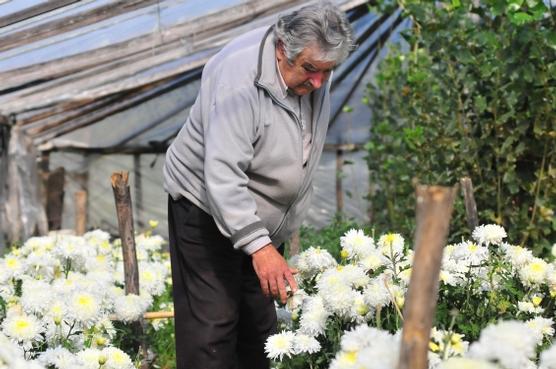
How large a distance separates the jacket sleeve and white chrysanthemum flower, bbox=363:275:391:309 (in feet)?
1.04

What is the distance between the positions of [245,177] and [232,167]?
0.05 m

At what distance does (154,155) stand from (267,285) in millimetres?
6167

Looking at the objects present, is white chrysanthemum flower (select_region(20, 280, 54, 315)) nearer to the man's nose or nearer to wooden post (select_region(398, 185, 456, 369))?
the man's nose

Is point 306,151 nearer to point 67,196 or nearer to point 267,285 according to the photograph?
point 267,285

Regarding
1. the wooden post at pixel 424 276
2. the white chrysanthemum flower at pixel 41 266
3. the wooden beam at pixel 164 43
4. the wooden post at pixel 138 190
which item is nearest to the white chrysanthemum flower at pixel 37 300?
the white chrysanthemum flower at pixel 41 266

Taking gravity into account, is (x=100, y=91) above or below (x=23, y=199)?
above

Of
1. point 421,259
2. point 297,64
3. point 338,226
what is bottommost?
point 338,226

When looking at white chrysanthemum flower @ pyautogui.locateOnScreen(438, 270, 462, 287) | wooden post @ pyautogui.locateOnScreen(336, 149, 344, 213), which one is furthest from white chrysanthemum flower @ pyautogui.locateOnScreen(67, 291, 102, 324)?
wooden post @ pyautogui.locateOnScreen(336, 149, 344, 213)

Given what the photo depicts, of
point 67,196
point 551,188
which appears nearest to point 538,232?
point 551,188

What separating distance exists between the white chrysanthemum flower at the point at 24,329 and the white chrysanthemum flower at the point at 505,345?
1516 mm

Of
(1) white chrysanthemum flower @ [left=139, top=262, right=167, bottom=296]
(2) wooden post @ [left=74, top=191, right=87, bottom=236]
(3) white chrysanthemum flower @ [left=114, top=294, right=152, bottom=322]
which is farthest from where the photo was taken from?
(2) wooden post @ [left=74, top=191, right=87, bottom=236]

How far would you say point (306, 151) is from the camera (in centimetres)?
270

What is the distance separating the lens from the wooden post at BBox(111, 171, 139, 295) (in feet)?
11.7

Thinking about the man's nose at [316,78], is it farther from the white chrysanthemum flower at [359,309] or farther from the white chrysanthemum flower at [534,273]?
the white chrysanthemum flower at [534,273]
